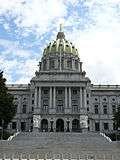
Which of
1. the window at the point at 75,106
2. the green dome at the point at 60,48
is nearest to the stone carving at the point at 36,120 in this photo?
the window at the point at 75,106

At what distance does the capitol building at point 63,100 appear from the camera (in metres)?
90.6

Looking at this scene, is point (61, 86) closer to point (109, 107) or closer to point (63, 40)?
point (109, 107)

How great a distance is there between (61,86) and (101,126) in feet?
55.2

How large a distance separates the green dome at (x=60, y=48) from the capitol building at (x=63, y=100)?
56cm

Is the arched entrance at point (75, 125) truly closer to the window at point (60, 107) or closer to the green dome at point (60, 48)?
the window at point (60, 107)

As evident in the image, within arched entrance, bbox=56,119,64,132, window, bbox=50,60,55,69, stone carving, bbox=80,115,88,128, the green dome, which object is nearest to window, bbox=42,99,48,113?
arched entrance, bbox=56,119,64,132

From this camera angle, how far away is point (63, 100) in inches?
3664

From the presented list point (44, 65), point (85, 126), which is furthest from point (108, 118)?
point (44, 65)

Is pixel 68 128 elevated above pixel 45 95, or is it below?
below

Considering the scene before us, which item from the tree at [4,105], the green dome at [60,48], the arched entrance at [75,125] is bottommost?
the arched entrance at [75,125]

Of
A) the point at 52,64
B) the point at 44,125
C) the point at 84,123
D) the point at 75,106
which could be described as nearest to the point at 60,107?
the point at 75,106

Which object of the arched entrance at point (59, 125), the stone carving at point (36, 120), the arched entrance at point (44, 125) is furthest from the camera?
the arched entrance at point (59, 125)

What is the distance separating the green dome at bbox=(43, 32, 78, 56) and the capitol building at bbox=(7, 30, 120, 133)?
1.85ft

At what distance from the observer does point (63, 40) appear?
114m
